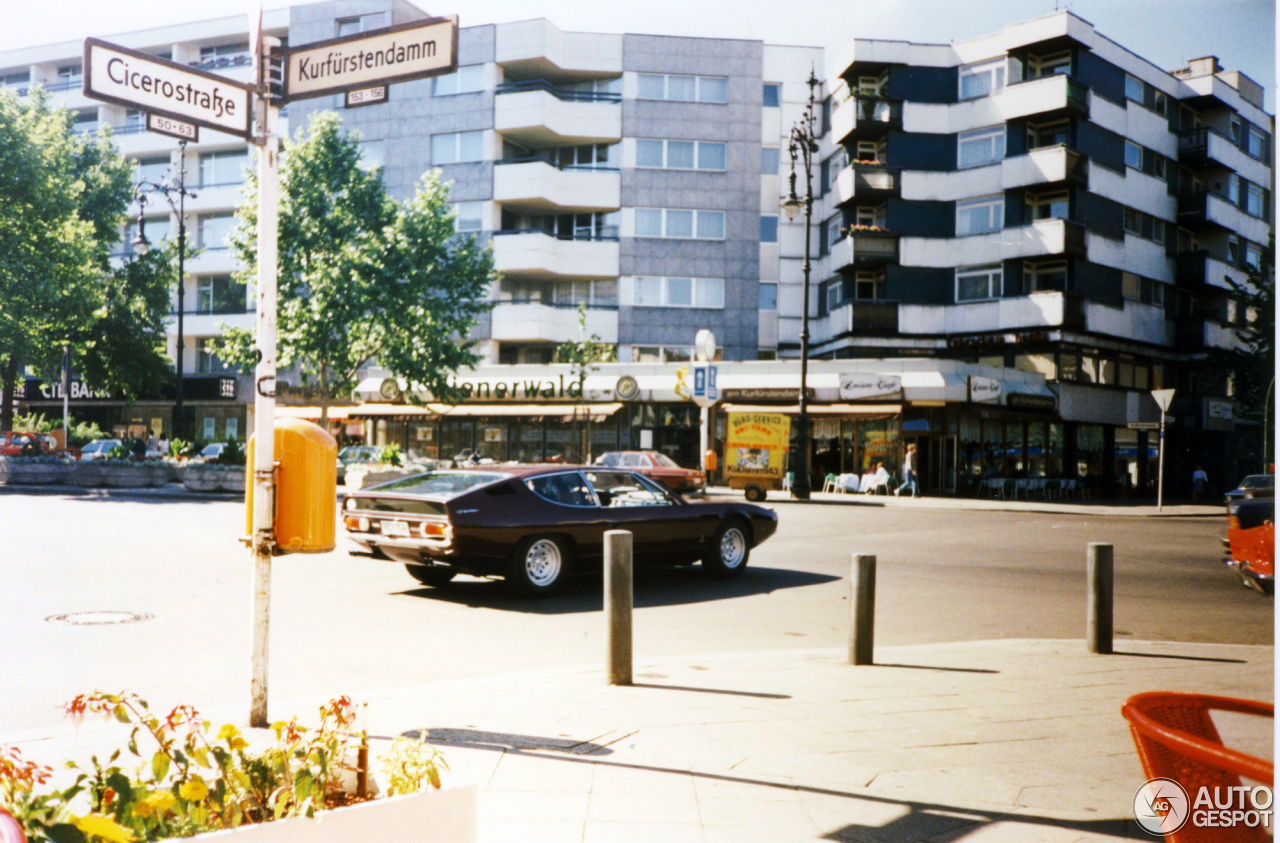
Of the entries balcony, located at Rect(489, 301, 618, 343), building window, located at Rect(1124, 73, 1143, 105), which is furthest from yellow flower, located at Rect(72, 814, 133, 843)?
building window, located at Rect(1124, 73, 1143, 105)

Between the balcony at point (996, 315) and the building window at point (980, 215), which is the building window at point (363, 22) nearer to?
the balcony at point (996, 315)

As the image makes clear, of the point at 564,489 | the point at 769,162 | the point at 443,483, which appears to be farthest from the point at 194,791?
the point at 769,162

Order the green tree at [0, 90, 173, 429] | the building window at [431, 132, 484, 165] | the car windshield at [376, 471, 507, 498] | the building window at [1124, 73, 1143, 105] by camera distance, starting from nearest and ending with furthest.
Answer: the car windshield at [376, 471, 507, 498] → the green tree at [0, 90, 173, 429] → the building window at [1124, 73, 1143, 105] → the building window at [431, 132, 484, 165]

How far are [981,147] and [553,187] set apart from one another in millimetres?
16453

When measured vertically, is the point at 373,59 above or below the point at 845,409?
above

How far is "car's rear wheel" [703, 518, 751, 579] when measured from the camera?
1147 cm

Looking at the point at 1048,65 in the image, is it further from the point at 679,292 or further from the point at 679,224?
the point at 679,292

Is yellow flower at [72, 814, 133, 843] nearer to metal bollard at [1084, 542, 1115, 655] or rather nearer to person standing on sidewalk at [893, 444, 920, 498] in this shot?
metal bollard at [1084, 542, 1115, 655]

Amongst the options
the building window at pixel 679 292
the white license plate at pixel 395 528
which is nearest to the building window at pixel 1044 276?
the building window at pixel 679 292

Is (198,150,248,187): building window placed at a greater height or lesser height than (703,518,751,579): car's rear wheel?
greater

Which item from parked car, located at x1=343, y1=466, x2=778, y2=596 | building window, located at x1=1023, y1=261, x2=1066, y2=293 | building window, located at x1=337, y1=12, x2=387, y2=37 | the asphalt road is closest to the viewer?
the asphalt road

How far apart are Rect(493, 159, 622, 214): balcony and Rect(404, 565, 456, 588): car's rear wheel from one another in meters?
31.4

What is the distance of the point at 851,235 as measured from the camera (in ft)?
124

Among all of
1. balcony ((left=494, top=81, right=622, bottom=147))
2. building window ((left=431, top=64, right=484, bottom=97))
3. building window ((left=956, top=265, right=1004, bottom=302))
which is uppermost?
building window ((left=431, top=64, right=484, bottom=97))
